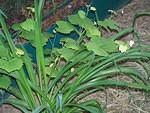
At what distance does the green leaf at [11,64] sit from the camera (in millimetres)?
2146

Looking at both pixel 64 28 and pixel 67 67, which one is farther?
pixel 64 28

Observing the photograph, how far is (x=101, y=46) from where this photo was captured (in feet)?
7.61

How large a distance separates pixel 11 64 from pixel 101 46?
483mm

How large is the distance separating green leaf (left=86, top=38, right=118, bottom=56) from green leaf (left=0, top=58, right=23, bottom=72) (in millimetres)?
363

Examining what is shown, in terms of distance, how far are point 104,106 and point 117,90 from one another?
10.5 inches

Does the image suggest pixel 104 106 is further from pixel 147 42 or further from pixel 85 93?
pixel 147 42

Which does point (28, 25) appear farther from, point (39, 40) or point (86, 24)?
point (86, 24)

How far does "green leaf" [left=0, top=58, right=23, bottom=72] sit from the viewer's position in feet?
7.04

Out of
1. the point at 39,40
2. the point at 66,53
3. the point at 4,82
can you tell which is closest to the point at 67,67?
the point at 66,53

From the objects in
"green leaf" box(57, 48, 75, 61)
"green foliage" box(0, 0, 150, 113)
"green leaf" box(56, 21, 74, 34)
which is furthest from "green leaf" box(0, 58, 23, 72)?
"green leaf" box(56, 21, 74, 34)

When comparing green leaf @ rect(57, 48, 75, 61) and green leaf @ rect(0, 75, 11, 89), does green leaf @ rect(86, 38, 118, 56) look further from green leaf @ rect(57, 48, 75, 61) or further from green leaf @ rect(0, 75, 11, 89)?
green leaf @ rect(0, 75, 11, 89)

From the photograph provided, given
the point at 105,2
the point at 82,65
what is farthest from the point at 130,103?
the point at 105,2

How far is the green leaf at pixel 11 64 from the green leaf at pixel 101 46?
36 cm

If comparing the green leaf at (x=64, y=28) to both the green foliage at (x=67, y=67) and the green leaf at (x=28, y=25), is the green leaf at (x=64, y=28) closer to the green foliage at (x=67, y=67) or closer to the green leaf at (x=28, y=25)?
the green foliage at (x=67, y=67)
